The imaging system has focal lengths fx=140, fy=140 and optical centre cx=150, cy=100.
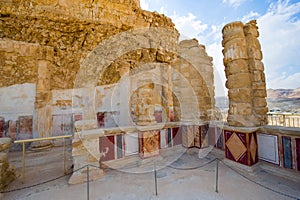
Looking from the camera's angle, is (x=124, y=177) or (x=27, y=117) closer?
(x=124, y=177)

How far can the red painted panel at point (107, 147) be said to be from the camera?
3182 mm

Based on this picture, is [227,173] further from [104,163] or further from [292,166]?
[104,163]

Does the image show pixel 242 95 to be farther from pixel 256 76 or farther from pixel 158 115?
pixel 158 115

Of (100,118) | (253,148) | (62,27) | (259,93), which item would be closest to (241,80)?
(259,93)

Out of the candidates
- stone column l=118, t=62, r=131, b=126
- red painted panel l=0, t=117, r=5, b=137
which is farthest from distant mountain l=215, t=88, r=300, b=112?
red painted panel l=0, t=117, r=5, b=137

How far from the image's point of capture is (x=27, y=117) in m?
5.29

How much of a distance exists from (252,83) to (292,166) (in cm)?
174

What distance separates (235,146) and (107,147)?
290 centimetres

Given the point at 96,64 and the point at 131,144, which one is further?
the point at 96,64

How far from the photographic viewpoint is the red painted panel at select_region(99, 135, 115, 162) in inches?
125

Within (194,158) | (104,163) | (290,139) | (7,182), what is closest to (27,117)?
(7,182)

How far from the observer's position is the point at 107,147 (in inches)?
127

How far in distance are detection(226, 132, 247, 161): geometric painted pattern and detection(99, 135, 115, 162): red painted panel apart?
2.71 metres

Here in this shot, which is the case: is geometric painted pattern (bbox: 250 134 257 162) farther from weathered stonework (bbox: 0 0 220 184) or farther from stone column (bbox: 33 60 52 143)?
stone column (bbox: 33 60 52 143)
